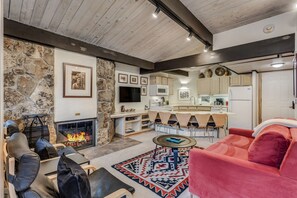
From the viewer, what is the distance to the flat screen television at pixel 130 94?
5.14 m

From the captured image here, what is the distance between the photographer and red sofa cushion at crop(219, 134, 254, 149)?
102 inches

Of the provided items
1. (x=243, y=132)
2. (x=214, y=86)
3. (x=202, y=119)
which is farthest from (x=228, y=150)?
(x=214, y=86)

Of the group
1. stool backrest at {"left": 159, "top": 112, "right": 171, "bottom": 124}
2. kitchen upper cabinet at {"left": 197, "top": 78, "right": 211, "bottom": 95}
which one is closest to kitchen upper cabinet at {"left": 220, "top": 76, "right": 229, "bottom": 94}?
kitchen upper cabinet at {"left": 197, "top": 78, "right": 211, "bottom": 95}

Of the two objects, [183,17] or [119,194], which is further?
[183,17]

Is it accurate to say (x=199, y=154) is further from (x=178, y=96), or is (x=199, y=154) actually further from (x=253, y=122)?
(x=178, y=96)

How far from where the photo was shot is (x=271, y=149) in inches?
61.0

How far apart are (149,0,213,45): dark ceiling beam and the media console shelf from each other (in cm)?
307

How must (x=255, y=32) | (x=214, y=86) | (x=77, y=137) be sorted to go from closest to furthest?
(x=255, y=32)
(x=77, y=137)
(x=214, y=86)

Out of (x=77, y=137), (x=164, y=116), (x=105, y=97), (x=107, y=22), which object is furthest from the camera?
(x=164, y=116)

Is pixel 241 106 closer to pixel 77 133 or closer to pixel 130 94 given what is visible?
pixel 130 94

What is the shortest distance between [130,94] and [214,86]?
12.7 ft

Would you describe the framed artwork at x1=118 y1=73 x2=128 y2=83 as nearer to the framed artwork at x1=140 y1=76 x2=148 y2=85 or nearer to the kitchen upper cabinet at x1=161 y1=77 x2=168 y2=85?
the framed artwork at x1=140 y1=76 x2=148 y2=85

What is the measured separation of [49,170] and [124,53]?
11.5 ft

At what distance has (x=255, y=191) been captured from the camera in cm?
150
